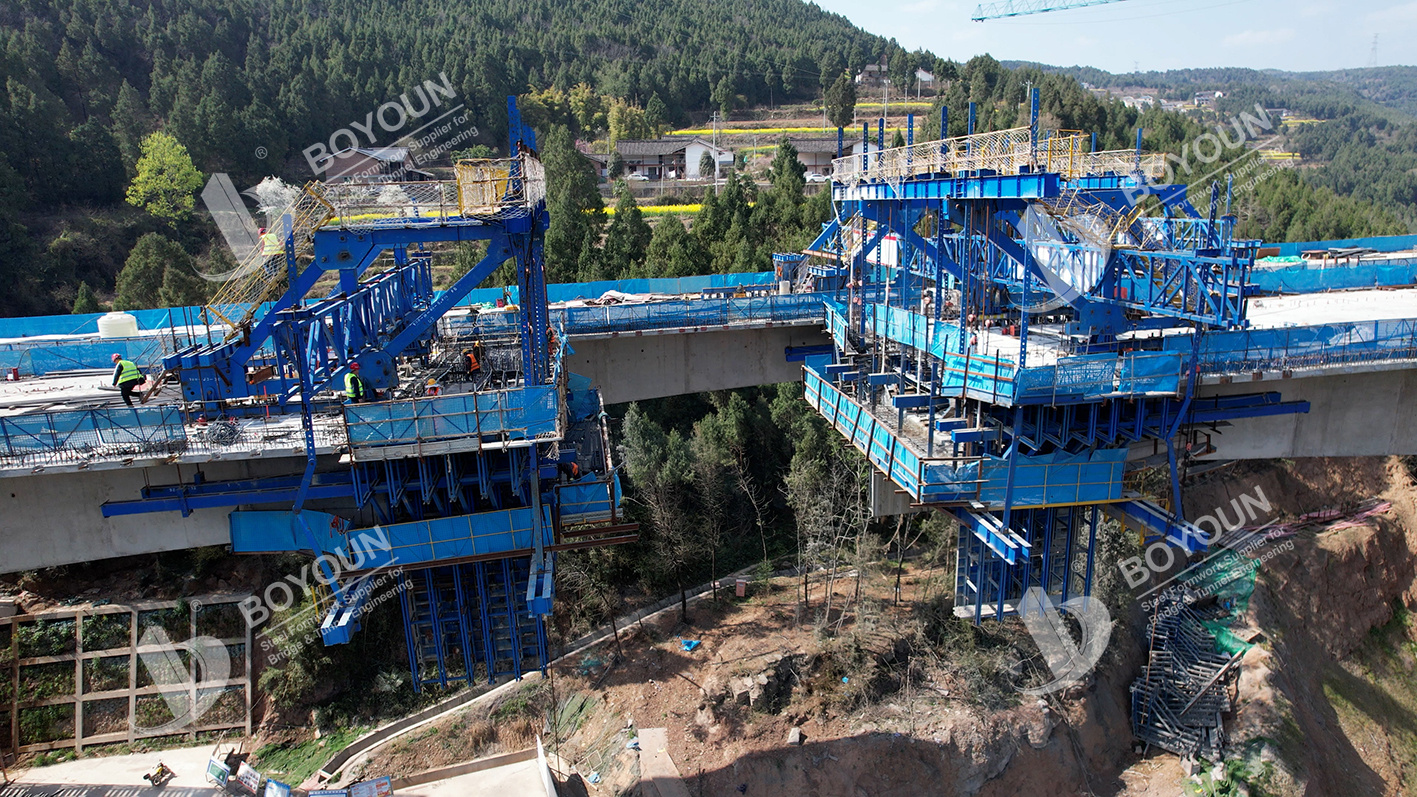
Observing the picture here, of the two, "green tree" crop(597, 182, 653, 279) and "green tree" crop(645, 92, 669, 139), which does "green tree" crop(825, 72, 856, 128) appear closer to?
"green tree" crop(645, 92, 669, 139)

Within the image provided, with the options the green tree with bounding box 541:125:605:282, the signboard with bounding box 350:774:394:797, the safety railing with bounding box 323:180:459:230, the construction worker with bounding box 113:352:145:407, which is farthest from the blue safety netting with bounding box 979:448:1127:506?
the green tree with bounding box 541:125:605:282

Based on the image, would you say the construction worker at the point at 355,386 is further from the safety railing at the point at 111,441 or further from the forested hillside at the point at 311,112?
the forested hillside at the point at 311,112

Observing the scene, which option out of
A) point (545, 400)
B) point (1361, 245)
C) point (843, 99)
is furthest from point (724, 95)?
point (545, 400)

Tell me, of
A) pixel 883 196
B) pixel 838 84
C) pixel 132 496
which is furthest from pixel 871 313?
pixel 838 84

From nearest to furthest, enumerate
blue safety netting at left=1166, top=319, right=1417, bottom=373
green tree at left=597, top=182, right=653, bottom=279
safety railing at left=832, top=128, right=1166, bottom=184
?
safety railing at left=832, top=128, right=1166, bottom=184, blue safety netting at left=1166, top=319, right=1417, bottom=373, green tree at left=597, top=182, right=653, bottom=279

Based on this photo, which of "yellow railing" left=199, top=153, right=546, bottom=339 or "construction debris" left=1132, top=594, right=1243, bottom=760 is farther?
"construction debris" left=1132, top=594, right=1243, bottom=760

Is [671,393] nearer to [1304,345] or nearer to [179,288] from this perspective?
[1304,345]

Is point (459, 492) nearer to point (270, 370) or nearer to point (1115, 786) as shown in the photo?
point (270, 370)
